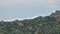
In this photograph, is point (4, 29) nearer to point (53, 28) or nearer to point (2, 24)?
point (2, 24)

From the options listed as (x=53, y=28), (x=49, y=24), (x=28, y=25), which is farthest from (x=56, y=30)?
(x=28, y=25)

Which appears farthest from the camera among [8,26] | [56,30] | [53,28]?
[8,26]

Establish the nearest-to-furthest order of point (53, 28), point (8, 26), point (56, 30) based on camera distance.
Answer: point (56, 30) < point (53, 28) < point (8, 26)

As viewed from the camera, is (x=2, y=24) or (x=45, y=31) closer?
(x=45, y=31)

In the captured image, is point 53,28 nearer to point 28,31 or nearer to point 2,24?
point 28,31

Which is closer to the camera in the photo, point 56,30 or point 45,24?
point 56,30

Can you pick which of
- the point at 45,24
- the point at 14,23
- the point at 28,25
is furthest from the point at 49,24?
the point at 14,23
